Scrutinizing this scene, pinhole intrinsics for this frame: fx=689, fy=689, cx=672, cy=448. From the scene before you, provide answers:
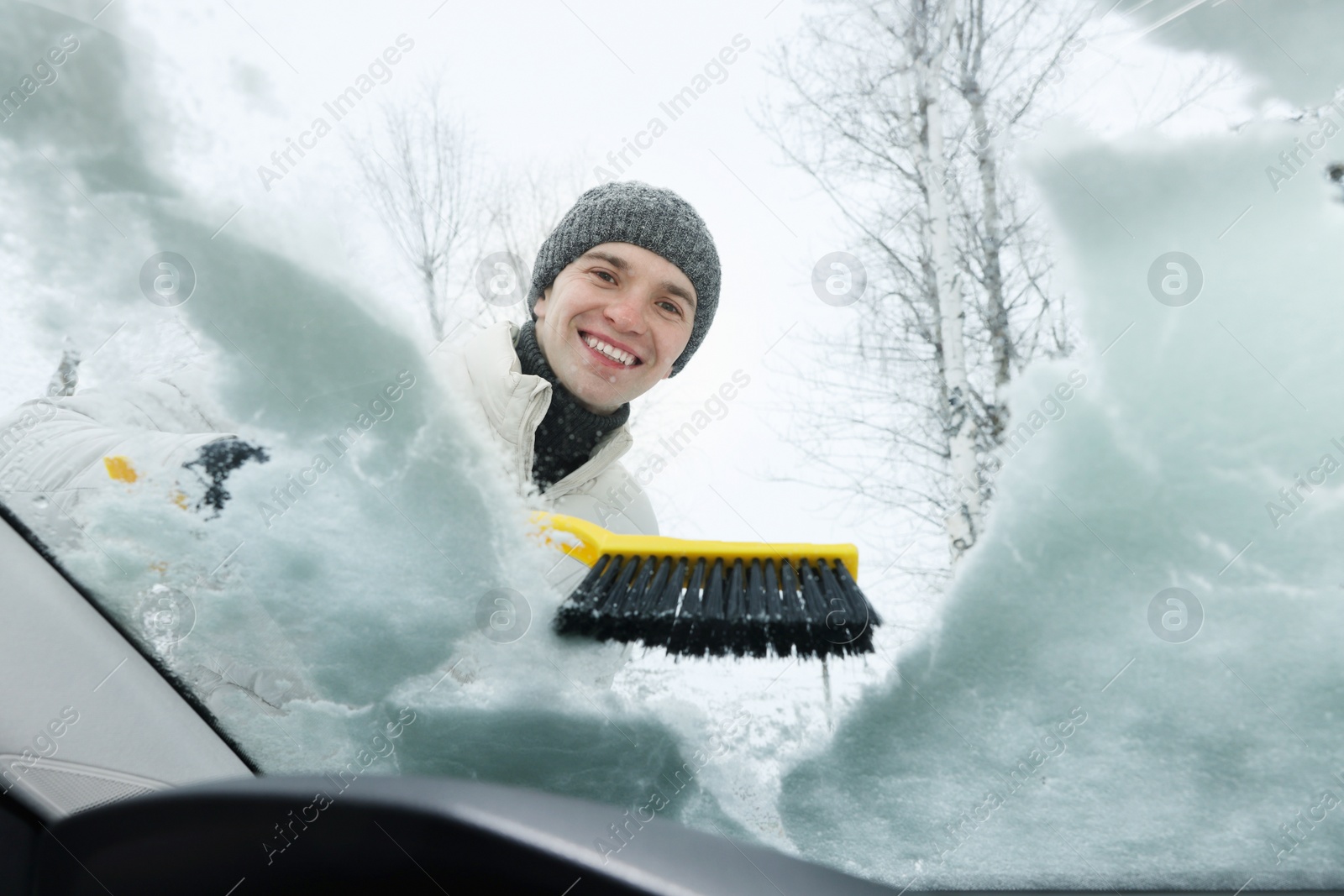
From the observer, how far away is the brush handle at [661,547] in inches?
37.9

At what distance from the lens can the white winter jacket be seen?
97 centimetres

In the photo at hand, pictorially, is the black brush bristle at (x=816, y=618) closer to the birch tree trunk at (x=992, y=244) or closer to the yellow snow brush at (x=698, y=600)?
the yellow snow brush at (x=698, y=600)

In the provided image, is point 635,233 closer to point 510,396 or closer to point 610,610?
point 510,396

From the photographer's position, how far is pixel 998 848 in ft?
2.98

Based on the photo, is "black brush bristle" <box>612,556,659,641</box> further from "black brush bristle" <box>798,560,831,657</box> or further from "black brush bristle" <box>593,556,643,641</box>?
"black brush bristle" <box>798,560,831,657</box>

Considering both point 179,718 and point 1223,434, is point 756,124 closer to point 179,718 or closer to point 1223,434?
point 1223,434

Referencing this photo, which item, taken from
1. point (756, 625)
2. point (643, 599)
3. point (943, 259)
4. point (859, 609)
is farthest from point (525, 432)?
point (943, 259)

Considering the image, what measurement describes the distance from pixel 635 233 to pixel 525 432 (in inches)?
14.1

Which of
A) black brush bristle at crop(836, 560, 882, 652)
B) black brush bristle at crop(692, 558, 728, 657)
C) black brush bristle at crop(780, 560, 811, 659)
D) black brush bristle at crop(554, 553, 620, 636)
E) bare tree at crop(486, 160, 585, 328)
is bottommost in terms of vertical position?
black brush bristle at crop(836, 560, 882, 652)

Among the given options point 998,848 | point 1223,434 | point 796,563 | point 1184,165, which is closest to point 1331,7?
point 1184,165

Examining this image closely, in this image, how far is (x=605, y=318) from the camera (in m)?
1.08

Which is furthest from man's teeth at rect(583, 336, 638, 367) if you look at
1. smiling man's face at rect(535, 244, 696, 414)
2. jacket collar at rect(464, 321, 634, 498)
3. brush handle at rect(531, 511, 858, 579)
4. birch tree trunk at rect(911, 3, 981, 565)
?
birch tree trunk at rect(911, 3, 981, 565)

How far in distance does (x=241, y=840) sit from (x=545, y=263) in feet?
2.79

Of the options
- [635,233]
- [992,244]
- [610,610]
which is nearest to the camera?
[610,610]
